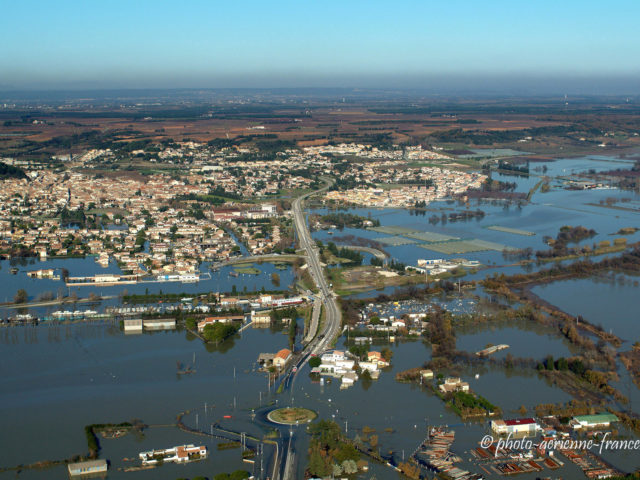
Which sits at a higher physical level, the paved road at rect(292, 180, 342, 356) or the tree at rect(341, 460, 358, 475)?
the paved road at rect(292, 180, 342, 356)

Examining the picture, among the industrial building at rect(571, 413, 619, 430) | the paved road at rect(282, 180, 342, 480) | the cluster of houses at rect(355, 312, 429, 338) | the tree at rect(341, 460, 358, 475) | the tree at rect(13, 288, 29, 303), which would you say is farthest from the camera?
the tree at rect(13, 288, 29, 303)

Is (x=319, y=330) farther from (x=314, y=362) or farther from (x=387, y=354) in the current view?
(x=314, y=362)

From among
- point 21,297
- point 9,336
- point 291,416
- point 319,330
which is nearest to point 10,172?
point 21,297

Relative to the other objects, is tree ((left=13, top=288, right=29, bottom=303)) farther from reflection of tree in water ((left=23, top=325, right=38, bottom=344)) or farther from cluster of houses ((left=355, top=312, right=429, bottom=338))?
cluster of houses ((left=355, top=312, right=429, bottom=338))

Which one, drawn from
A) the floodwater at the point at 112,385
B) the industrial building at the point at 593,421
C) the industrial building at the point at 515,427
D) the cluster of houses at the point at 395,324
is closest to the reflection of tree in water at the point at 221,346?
the floodwater at the point at 112,385

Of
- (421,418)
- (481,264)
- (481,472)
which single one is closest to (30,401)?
(421,418)

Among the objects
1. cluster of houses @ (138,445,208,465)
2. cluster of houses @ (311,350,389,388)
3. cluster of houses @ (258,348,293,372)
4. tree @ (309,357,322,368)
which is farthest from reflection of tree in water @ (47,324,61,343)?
cluster of houses @ (138,445,208,465)
